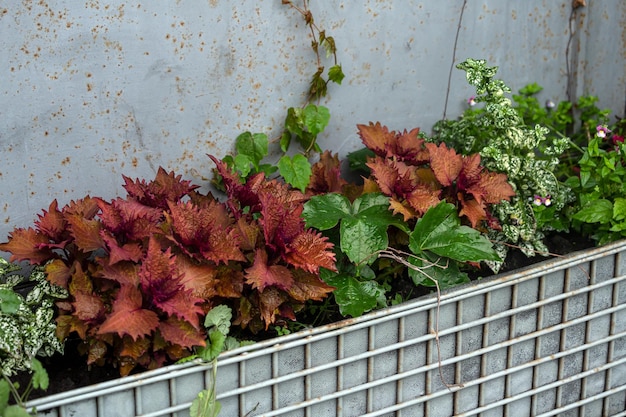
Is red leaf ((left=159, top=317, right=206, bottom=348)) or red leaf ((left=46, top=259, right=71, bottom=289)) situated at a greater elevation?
red leaf ((left=46, top=259, right=71, bottom=289))

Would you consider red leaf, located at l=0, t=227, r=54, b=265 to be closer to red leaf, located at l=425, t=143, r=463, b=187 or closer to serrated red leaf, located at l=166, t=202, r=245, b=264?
serrated red leaf, located at l=166, t=202, r=245, b=264

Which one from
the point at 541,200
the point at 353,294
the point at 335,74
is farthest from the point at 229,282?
the point at 541,200

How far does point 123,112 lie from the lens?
→ 7.35ft

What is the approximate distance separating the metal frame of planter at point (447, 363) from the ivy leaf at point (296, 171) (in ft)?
1.71

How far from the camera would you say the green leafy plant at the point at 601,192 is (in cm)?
234

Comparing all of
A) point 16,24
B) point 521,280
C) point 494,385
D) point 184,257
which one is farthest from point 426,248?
point 16,24

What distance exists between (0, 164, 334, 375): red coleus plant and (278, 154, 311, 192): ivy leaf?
0.86ft

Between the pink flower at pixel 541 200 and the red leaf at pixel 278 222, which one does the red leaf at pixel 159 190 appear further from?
the pink flower at pixel 541 200

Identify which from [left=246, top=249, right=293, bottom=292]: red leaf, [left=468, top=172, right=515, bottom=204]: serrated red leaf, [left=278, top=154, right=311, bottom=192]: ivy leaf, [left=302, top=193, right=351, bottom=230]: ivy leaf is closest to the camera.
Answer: [left=246, top=249, right=293, bottom=292]: red leaf

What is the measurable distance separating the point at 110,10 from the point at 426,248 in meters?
0.98

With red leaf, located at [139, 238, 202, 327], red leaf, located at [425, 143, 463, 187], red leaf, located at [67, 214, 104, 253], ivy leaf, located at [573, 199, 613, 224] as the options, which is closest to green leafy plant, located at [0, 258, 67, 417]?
red leaf, located at [67, 214, 104, 253]

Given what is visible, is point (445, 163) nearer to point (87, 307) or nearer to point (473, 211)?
point (473, 211)

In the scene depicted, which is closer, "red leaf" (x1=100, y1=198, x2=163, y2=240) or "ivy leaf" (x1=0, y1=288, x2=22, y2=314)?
"ivy leaf" (x1=0, y1=288, x2=22, y2=314)

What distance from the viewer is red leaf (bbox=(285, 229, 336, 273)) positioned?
1.91 m
